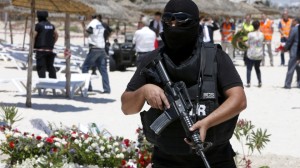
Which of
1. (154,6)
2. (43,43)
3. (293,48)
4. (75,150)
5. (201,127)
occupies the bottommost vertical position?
(154,6)

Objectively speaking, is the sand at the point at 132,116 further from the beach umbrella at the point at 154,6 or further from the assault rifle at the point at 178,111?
the beach umbrella at the point at 154,6

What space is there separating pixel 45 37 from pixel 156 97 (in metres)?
10.5

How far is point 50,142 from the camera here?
574 cm

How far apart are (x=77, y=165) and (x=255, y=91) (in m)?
10.0

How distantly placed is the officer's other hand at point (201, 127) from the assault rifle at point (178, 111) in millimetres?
15

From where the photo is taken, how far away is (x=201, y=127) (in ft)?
9.74

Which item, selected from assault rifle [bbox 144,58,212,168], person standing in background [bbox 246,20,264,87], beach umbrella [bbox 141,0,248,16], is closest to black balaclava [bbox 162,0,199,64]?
assault rifle [bbox 144,58,212,168]

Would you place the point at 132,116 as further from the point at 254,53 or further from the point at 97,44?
the point at 254,53

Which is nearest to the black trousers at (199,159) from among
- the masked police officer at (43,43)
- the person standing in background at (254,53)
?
the masked police officer at (43,43)

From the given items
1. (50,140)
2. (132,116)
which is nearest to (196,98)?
(50,140)

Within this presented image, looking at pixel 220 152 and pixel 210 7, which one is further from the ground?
pixel 220 152

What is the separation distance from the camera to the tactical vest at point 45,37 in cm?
1324

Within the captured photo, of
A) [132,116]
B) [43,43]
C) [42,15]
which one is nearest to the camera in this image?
[132,116]

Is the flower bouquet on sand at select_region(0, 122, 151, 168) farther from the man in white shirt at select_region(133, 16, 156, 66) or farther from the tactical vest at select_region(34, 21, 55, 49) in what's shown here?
the man in white shirt at select_region(133, 16, 156, 66)
